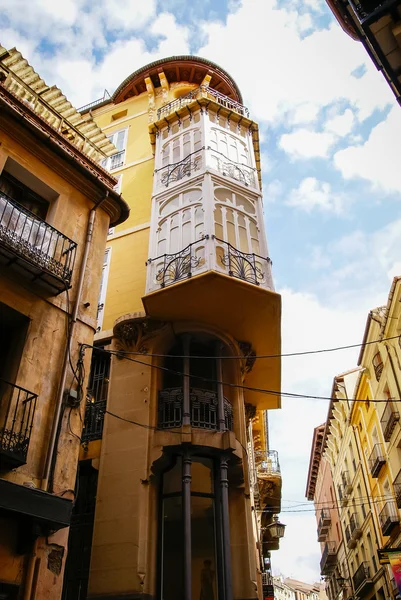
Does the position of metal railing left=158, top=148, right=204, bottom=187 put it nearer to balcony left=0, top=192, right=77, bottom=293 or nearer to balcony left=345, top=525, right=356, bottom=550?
balcony left=0, top=192, right=77, bottom=293

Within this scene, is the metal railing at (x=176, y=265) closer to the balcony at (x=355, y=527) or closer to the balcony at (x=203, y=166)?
the balcony at (x=203, y=166)

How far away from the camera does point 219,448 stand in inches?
498

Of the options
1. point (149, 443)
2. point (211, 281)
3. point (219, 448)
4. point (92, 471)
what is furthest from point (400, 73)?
point (92, 471)

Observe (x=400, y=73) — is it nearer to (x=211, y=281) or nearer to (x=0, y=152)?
(x=211, y=281)

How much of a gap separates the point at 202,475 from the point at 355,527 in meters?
25.4

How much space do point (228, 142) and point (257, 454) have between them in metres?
15.7

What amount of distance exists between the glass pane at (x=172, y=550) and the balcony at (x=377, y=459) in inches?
688

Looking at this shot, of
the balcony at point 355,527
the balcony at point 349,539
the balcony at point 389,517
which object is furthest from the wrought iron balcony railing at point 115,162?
the balcony at point 349,539

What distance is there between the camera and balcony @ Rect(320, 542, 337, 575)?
4409 centimetres

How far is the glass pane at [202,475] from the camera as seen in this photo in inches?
513

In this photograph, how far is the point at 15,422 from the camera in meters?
8.20

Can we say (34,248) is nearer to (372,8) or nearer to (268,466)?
(372,8)

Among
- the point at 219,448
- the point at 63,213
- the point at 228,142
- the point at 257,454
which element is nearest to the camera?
the point at 63,213

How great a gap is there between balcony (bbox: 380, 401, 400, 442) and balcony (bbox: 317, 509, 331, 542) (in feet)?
83.9
